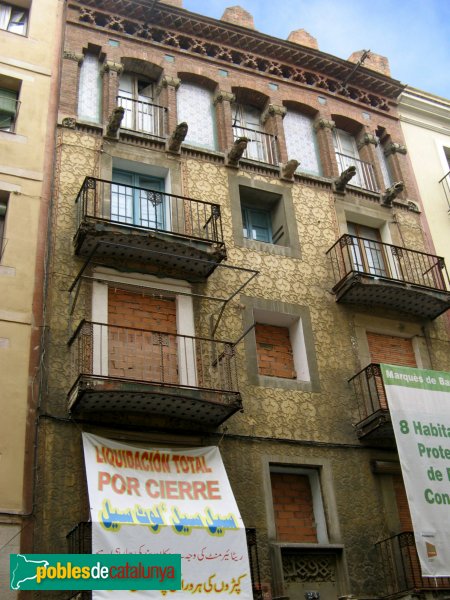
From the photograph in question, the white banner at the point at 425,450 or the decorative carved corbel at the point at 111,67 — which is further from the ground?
the decorative carved corbel at the point at 111,67

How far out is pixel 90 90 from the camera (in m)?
16.8

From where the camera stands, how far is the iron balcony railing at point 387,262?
54.1 feet

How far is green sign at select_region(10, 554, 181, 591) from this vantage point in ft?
34.7

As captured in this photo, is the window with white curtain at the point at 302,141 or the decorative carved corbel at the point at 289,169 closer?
the decorative carved corbel at the point at 289,169

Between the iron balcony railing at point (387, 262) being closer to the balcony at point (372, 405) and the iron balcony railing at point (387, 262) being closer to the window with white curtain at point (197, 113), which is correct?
the balcony at point (372, 405)

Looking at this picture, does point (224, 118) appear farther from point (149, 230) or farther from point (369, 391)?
point (369, 391)

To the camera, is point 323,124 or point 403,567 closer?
point 403,567

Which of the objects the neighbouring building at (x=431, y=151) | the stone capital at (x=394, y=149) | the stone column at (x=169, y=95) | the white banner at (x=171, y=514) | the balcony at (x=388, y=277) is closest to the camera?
the white banner at (x=171, y=514)

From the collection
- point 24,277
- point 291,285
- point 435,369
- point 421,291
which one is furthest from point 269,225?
point 24,277

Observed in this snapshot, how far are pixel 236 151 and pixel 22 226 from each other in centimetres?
521

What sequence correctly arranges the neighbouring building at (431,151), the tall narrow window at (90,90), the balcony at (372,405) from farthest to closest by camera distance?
the neighbouring building at (431,151) < the tall narrow window at (90,90) < the balcony at (372,405)

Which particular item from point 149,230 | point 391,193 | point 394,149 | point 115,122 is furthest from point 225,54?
point 149,230

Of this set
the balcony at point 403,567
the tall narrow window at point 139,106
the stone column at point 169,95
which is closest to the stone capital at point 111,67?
the tall narrow window at point 139,106

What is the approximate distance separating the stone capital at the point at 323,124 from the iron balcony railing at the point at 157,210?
4.79 metres
